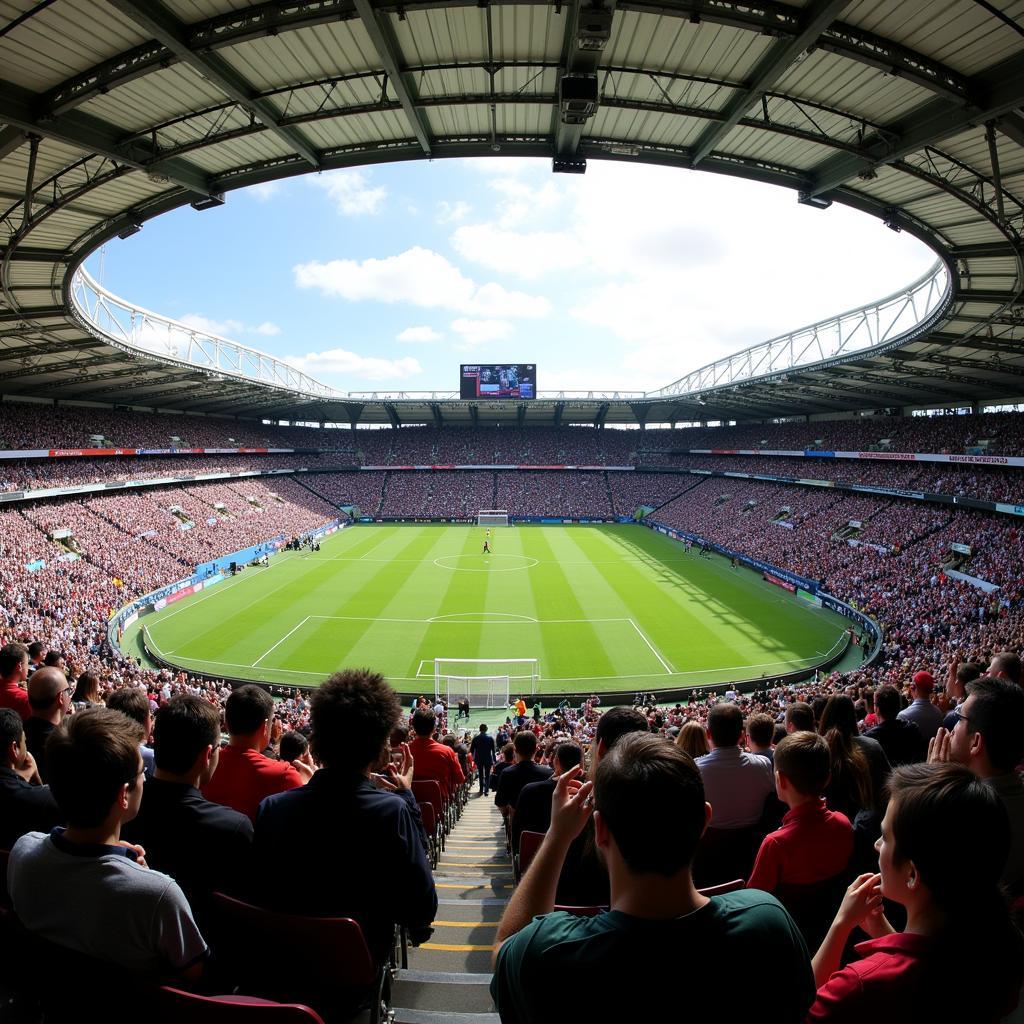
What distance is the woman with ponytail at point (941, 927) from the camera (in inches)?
79.9

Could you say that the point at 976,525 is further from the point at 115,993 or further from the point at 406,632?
the point at 115,993

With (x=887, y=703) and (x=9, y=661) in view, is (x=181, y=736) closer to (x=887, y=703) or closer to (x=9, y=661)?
(x=9, y=661)

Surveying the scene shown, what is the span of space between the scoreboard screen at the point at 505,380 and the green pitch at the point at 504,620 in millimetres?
24111

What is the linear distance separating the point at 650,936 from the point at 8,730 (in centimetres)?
454

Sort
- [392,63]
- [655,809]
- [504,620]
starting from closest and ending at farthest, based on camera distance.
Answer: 1. [655,809]
2. [392,63]
3. [504,620]

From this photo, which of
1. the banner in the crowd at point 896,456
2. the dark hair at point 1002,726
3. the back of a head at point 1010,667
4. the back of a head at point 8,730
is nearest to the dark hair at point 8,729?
the back of a head at point 8,730

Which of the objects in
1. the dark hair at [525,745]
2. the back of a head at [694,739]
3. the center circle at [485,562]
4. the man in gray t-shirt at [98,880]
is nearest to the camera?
the man in gray t-shirt at [98,880]

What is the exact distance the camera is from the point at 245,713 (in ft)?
15.1

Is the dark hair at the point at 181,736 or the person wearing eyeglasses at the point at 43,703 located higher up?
the dark hair at the point at 181,736

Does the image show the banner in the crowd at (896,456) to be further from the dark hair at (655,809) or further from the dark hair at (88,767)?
the dark hair at (88,767)

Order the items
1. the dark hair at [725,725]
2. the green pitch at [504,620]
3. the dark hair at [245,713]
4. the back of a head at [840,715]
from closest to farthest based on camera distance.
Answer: the dark hair at [245,713], the dark hair at [725,725], the back of a head at [840,715], the green pitch at [504,620]

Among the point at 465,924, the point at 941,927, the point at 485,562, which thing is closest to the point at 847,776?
the point at 941,927

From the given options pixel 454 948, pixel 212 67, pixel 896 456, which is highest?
pixel 212 67

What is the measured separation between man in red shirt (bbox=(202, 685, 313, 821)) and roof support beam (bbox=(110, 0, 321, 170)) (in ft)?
29.5
